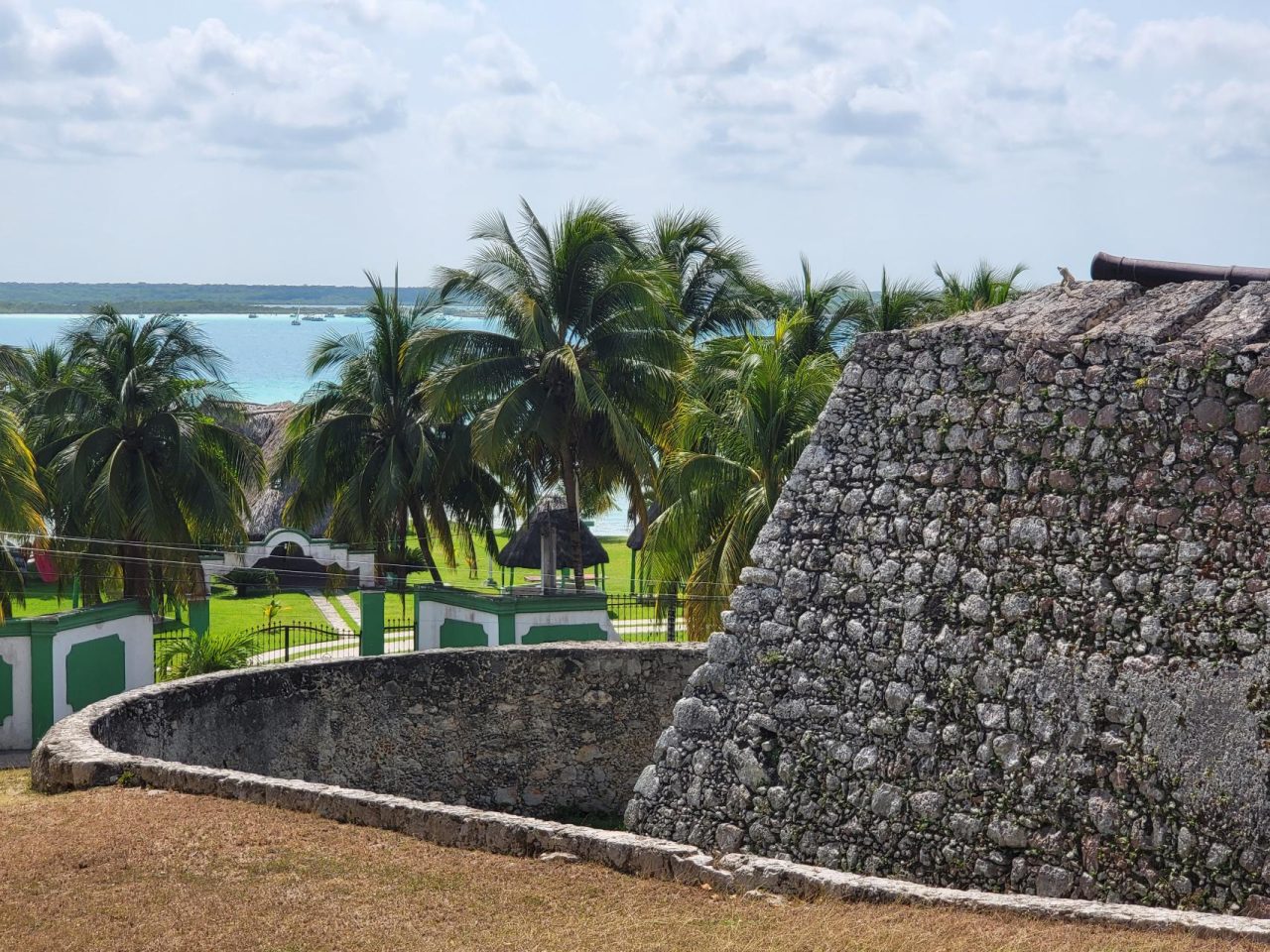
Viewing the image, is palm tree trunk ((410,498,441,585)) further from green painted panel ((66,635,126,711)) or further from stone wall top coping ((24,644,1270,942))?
stone wall top coping ((24,644,1270,942))

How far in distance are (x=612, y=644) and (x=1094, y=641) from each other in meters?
6.47

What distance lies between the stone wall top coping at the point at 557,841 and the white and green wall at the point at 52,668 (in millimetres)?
6334

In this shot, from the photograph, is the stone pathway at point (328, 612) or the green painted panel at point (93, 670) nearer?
the green painted panel at point (93, 670)

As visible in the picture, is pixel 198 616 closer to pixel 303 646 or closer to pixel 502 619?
pixel 303 646

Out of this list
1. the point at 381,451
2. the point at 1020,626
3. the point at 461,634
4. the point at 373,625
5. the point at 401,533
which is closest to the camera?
the point at 1020,626

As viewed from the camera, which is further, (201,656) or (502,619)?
(502,619)

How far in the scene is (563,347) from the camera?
79.7 ft

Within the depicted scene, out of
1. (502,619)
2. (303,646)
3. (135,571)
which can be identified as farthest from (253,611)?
(502,619)

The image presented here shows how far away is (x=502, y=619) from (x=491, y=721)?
15.2ft

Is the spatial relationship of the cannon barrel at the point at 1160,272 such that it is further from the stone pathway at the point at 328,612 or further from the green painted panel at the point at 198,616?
the stone pathway at the point at 328,612

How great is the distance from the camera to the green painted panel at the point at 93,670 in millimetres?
17250

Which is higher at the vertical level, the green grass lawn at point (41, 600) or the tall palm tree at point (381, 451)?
the tall palm tree at point (381, 451)

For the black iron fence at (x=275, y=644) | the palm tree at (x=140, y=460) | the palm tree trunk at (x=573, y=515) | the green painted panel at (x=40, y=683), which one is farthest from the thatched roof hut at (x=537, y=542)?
the green painted panel at (x=40, y=683)

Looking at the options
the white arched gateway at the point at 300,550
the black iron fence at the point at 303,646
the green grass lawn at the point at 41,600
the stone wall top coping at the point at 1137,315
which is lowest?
the black iron fence at the point at 303,646
